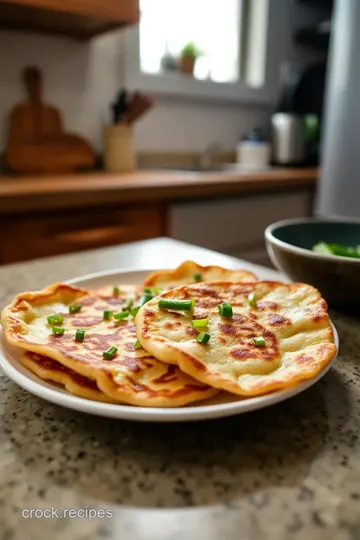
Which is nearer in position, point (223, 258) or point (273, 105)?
point (223, 258)

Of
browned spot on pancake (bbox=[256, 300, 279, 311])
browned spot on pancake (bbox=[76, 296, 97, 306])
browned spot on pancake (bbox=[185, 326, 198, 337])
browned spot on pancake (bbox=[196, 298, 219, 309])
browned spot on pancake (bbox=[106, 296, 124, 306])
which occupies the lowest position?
browned spot on pancake (bbox=[106, 296, 124, 306])

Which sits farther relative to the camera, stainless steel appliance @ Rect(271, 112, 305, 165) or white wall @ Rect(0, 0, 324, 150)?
stainless steel appliance @ Rect(271, 112, 305, 165)

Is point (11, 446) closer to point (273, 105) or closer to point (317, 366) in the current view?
point (317, 366)

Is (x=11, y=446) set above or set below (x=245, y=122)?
below

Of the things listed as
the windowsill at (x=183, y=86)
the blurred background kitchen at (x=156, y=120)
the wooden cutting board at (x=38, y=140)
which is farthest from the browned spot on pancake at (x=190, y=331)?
the windowsill at (x=183, y=86)

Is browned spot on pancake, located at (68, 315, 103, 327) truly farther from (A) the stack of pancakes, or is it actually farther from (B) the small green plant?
(B) the small green plant

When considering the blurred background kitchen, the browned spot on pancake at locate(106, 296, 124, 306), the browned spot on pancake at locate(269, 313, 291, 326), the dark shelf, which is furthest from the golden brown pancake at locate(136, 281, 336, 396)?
the dark shelf

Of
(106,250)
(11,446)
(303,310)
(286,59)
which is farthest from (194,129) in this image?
(11,446)
